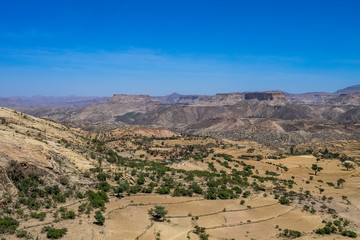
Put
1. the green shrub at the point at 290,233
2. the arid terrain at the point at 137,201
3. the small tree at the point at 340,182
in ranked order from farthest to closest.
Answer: the small tree at the point at 340,182 < the green shrub at the point at 290,233 < the arid terrain at the point at 137,201

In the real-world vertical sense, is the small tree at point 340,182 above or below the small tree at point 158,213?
below

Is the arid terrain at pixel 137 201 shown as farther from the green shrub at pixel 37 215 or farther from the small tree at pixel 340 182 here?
the small tree at pixel 340 182

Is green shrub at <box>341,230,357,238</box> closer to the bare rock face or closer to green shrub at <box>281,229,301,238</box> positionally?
green shrub at <box>281,229,301,238</box>

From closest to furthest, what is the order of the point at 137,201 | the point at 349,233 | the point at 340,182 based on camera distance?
1. the point at 349,233
2. the point at 137,201
3. the point at 340,182

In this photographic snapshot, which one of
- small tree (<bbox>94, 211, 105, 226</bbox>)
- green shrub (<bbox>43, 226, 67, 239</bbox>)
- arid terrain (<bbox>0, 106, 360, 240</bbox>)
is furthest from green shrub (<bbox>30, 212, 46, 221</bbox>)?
small tree (<bbox>94, 211, 105, 226</bbox>)

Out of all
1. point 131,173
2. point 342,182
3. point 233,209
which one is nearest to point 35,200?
point 131,173

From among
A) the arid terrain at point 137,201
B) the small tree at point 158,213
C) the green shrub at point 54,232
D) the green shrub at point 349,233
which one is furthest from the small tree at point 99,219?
the green shrub at point 349,233

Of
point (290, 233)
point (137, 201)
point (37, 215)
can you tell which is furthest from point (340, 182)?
point (37, 215)

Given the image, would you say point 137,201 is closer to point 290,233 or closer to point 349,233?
point 290,233
